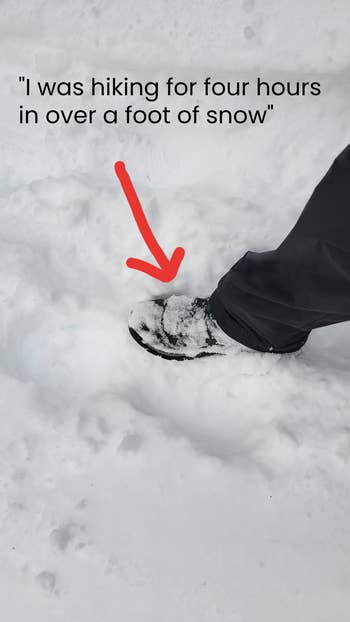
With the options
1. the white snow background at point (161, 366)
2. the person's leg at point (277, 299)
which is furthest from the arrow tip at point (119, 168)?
the person's leg at point (277, 299)

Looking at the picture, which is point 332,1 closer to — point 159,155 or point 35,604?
point 159,155

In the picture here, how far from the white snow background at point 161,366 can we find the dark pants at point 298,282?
0.13 meters

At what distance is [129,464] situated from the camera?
1038mm

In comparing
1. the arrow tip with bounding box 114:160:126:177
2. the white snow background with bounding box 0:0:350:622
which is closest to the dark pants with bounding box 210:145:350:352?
the white snow background with bounding box 0:0:350:622

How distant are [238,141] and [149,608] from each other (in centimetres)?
109

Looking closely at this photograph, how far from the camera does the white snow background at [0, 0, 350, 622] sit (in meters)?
0.96

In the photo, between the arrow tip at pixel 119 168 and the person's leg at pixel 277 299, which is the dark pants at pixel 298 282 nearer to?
the person's leg at pixel 277 299

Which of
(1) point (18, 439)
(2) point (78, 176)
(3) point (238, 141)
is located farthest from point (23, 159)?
(1) point (18, 439)

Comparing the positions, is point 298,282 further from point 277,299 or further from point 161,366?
point 161,366

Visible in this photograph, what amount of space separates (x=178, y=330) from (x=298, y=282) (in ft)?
1.29

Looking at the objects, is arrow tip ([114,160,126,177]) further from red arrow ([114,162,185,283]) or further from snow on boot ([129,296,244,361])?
snow on boot ([129,296,244,361])

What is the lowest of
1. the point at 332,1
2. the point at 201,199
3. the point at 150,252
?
the point at 150,252

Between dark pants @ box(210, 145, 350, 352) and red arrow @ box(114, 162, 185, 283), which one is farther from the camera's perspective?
red arrow @ box(114, 162, 185, 283)

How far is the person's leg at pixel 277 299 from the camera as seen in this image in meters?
0.76
